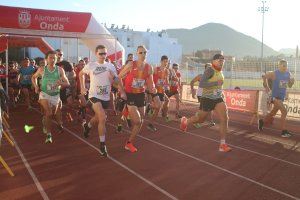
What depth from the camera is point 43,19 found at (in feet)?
55.1

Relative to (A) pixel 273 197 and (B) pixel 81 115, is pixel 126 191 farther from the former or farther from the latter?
(B) pixel 81 115

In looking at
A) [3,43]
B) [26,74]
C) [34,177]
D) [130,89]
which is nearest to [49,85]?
[130,89]

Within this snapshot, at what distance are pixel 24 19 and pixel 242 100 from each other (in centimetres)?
910

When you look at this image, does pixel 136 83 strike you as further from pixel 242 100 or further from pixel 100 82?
pixel 242 100

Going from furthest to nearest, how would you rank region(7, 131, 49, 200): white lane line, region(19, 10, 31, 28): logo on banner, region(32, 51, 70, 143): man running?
region(19, 10, 31, 28): logo on banner → region(32, 51, 70, 143): man running → region(7, 131, 49, 200): white lane line

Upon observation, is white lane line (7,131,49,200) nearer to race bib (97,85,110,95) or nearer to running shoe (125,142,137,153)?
race bib (97,85,110,95)

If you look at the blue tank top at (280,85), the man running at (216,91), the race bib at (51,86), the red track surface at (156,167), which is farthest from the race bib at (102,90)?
the blue tank top at (280,85)

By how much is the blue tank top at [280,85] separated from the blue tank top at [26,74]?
374 inches

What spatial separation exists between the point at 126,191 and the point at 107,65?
3.08 metres

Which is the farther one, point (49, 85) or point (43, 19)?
point (43, 19)

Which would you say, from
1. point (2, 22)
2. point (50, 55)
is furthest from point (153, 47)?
point (50, 55)

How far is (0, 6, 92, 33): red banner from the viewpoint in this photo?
16.2m

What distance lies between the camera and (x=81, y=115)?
13242 mm

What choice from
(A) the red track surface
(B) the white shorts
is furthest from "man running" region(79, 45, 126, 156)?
(B) the white shorts
